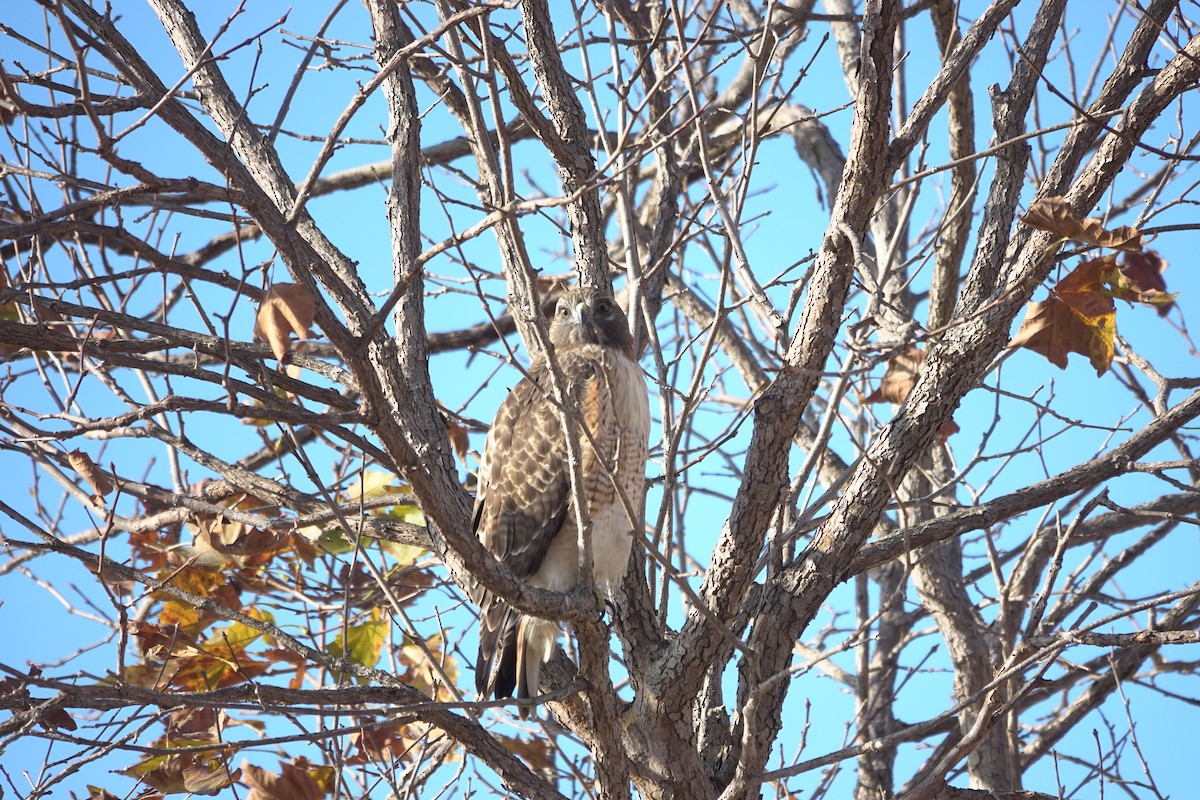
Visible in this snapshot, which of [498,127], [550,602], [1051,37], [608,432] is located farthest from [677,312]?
[498,127]

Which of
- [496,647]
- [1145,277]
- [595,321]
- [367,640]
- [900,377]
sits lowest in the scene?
[496,647]

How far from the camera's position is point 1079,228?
109 inches

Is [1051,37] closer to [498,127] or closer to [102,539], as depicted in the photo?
[498,127]

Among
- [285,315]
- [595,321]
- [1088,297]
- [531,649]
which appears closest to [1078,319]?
[1088,297]

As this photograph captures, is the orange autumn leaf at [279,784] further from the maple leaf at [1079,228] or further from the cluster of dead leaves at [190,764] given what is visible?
the maple leaf at [1079,228]

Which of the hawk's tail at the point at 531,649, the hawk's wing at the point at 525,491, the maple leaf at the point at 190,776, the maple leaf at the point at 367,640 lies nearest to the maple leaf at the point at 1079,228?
the hawk's wing at the point at 525,491

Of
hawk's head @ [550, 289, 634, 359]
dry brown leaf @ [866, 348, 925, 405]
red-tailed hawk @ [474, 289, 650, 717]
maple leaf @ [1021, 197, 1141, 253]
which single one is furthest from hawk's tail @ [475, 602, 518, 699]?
maple leaf @ [1021, 197, 1141, 253]

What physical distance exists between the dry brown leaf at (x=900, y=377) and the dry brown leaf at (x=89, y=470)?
2.61 metres

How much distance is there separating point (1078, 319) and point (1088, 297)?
0.20ft

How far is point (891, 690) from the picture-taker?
580cm

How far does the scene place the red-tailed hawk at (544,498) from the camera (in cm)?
395

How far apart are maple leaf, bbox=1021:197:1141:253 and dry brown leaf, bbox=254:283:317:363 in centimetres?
175

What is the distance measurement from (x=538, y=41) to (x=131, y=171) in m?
2.25

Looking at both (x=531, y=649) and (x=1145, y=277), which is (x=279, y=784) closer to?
(x=531, y=649)
